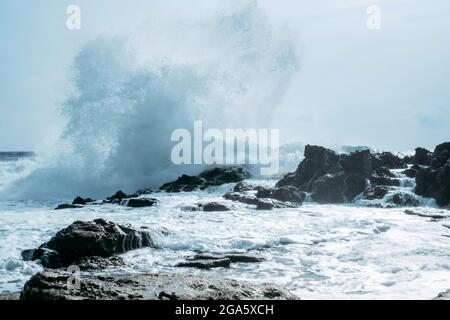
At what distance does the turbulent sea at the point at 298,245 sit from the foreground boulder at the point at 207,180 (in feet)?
15.3

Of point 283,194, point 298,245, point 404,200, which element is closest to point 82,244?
point 298,245

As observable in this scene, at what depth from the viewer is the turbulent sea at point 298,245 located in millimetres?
5465

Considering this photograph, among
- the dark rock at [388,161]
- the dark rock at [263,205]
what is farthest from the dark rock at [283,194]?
the dark rock at [388,161]

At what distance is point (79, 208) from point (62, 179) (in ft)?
25.5

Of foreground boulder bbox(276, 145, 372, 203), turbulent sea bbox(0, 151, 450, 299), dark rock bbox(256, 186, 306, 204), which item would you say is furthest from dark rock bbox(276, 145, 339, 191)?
turbulent sea bbox(0, 151, 450, 299)

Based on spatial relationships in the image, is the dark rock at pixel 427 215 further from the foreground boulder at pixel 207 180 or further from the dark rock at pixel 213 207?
the foreground boulder at pixel 207 180

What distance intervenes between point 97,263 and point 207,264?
5.03ft

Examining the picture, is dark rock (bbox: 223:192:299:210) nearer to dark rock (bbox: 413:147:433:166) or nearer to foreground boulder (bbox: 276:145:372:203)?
foreground boulder (bbox: 276:145:372:203)

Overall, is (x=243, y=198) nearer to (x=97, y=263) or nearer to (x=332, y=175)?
(x=332, y=175)

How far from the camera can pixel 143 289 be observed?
4.18 m
